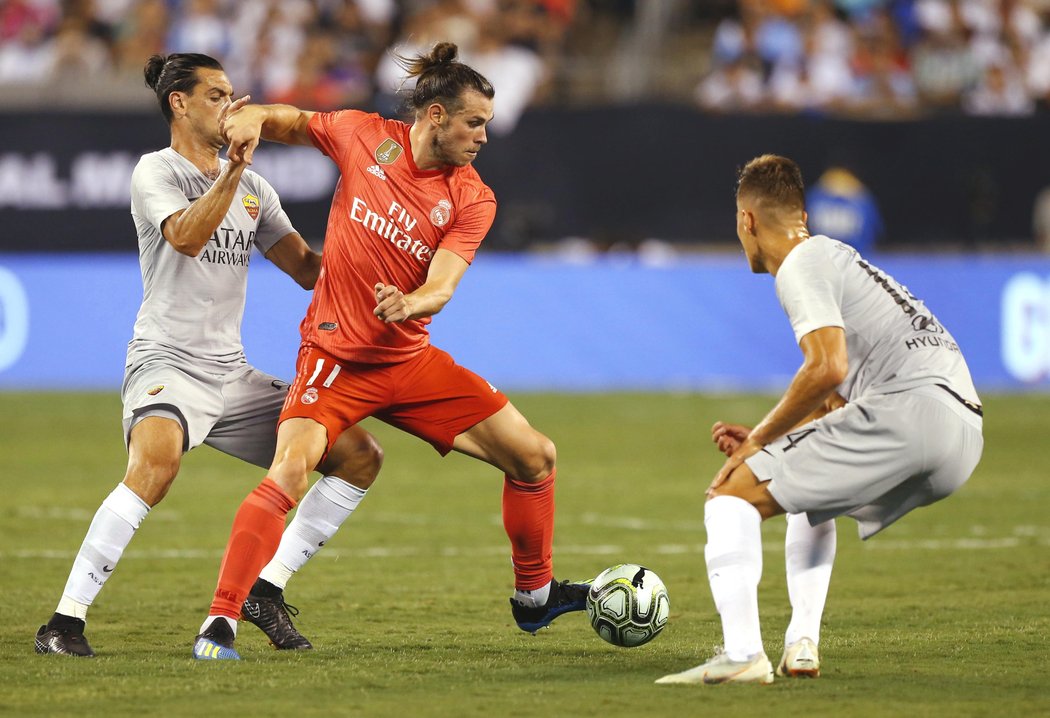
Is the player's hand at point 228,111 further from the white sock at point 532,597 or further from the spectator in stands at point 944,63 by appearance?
the spectator in stands at point 944,63

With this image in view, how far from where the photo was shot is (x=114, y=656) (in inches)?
257

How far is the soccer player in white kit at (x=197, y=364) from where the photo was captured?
263 inches

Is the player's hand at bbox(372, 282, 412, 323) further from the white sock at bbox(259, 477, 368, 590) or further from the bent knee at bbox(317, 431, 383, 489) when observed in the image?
the white sock at bbox(259, 477, 368, 590)

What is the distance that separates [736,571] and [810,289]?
104cm

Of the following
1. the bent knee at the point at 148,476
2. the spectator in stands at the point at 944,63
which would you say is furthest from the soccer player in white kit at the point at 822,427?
the spectator in stands at the point at 944,63

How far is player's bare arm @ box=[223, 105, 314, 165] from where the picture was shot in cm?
646

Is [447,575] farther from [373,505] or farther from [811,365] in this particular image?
[811,365]

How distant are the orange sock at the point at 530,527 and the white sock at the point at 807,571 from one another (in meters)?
1.22

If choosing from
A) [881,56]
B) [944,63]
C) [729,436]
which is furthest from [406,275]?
[944,63]

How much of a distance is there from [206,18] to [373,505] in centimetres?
1094

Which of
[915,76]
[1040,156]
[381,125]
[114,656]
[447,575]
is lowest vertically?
[114,656]

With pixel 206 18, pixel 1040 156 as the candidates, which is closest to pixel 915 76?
pixel 1040 156

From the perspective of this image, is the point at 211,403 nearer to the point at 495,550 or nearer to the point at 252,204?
the point at 252,204

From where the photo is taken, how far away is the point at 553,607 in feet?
24.0
